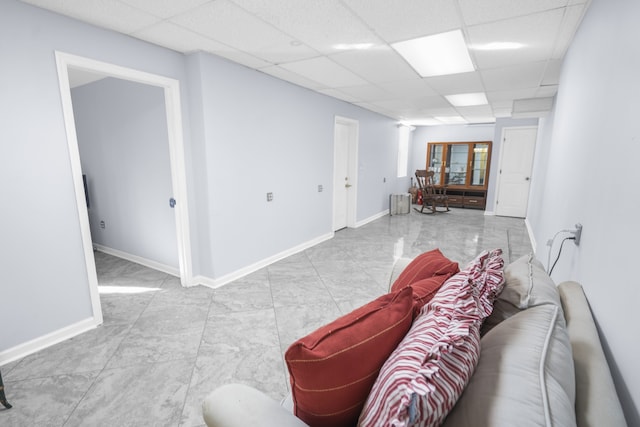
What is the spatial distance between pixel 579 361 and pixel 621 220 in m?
0.50

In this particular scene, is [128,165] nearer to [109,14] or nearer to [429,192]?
[109,14]

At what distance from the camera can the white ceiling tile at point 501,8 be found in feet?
6.22

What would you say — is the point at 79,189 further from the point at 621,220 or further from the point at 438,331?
the point at 621,220

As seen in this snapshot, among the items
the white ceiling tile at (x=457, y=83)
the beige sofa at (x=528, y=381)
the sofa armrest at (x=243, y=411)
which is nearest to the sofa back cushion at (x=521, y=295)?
the beige sofa at (x=528, y=381)

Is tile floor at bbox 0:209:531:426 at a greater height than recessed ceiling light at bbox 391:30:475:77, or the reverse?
recessed ceiling light at bbox 391:30:475:77

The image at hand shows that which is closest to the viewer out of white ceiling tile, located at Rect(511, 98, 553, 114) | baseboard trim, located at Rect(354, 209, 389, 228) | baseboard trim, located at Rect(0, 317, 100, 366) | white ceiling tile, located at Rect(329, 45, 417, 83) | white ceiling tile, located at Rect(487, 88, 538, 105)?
baseboard trim, located at Rect(0, 317, 100, 366)

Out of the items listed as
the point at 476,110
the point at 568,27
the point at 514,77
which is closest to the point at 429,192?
the point at 476,110

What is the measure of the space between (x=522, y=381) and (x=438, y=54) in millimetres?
2935

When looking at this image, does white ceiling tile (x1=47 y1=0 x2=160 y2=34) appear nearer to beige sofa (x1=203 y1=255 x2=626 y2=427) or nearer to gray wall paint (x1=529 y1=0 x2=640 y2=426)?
beige sofa (x1=203 y1=255 x2=626 y2=427)

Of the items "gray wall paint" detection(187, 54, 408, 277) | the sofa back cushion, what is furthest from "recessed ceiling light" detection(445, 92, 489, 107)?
the sofa back cushion

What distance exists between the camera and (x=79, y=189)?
7.56 ft

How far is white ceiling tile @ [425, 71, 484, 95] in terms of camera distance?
3584 mm

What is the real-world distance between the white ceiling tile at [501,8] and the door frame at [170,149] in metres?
2.53

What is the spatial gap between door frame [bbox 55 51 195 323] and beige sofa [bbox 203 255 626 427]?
2.11 meters
